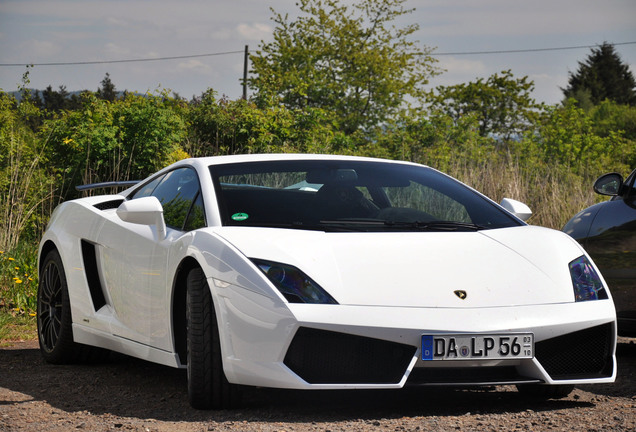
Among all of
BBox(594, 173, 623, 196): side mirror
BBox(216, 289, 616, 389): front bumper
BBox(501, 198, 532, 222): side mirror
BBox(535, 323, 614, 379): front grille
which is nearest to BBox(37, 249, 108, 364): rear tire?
BBox(216, 289, 616, 389): front bumper

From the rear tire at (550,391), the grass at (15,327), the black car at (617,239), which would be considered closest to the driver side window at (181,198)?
the rear tire at (550,391)

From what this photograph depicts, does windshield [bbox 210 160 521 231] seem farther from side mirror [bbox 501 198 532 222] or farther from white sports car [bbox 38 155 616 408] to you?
side mirror [bbox 501 198 532 222]

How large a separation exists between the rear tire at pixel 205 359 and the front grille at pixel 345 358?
1.28ft

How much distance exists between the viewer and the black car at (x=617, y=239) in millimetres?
6262

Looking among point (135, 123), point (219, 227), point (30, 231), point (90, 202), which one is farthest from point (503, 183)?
point (219, 227)

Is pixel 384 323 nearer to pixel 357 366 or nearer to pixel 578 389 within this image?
pixel 357 366

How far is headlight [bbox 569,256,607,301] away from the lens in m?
4.41

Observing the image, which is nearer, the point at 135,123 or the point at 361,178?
the point at 361,178

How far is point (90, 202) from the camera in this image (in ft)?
20.3

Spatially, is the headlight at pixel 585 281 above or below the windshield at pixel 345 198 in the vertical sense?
below

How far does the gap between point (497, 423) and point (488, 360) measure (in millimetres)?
281

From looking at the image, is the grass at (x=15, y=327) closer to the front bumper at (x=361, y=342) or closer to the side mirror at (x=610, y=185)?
the front bumper at (x=361, y=342)

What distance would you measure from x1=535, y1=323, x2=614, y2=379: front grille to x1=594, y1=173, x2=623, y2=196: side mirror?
2313 millimetres

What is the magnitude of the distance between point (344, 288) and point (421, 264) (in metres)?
0.44
